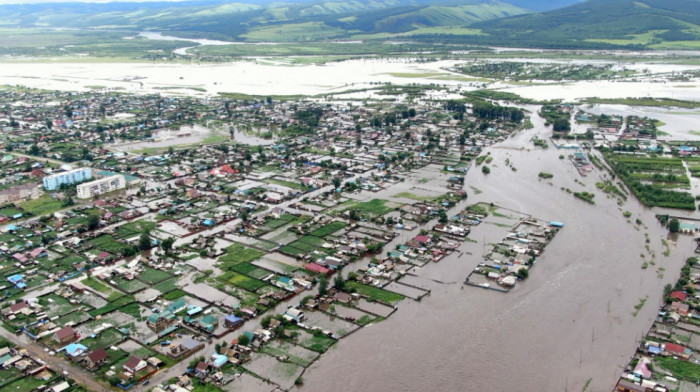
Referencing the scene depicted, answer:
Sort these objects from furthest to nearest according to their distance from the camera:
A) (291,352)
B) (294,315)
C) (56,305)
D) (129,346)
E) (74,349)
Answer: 1. (56,305)
2. (294,315)
3. (129,346)
4. (291,352)
5. (74,349)

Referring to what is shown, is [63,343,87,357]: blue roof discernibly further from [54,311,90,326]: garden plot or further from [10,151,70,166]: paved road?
[10,151,70,166]: paved road

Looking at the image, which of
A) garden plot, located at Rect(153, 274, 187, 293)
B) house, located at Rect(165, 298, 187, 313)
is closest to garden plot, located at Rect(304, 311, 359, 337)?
house, located at Rect(165, 298, 187, 313)

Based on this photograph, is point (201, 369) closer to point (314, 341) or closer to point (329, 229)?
point (314, 341)

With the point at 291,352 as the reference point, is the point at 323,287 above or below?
above

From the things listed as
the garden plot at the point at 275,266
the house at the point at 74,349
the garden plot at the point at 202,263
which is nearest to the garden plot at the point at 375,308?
the garden plot at the point at 275,266

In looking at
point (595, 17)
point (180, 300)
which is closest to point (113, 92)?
point (180, 300)

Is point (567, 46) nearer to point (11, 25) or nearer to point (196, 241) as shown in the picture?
point (196, 241)

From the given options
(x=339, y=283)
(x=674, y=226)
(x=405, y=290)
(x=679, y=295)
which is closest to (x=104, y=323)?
(x=339, y=283)
